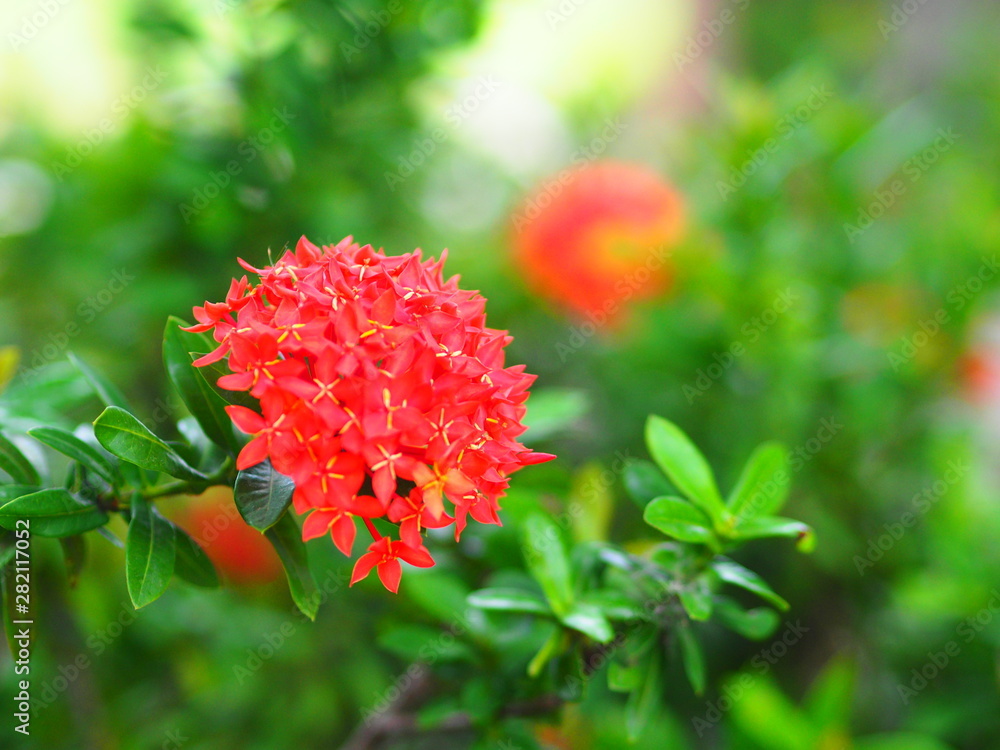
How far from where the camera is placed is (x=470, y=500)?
21.3 inches

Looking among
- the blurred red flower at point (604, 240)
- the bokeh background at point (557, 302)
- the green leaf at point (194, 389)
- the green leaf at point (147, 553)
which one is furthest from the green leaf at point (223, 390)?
the blurred red flower at point (604, 240)

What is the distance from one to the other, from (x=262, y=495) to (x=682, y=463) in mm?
367

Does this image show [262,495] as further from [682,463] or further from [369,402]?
[682,463]

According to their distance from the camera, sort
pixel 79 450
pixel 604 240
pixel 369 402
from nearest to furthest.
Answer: pixel 369 402, pixel 79 450, pixel 604 240

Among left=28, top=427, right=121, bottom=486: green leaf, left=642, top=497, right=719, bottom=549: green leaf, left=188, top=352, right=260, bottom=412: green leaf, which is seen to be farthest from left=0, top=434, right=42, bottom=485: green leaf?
left=642, top=497, right=719, bottom=549: green leaf

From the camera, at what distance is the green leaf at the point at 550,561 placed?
0.67 m

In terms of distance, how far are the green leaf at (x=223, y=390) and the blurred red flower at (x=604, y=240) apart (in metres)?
0.84

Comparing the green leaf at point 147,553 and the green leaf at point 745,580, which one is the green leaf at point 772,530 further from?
the green leaf at point 147,553

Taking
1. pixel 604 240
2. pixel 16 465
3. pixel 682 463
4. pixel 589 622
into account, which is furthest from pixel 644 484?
pixel 604 240

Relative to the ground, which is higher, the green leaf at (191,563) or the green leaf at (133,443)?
the green leaf at (133,443)

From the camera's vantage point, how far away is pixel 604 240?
52.0 inches

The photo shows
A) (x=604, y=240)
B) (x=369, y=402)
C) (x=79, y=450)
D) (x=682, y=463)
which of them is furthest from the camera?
(x=604, y=240)

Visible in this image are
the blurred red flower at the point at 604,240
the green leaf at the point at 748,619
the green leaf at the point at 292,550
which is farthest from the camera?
the blurred red flower at the point at 604,240

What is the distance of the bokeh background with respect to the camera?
1108mm
